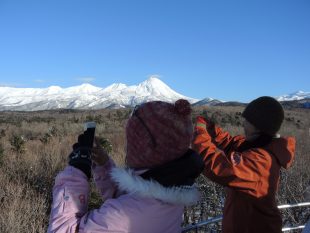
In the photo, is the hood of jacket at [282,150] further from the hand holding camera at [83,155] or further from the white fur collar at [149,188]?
the hand holding camera at [83,155]

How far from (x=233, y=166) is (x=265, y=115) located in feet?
1.59

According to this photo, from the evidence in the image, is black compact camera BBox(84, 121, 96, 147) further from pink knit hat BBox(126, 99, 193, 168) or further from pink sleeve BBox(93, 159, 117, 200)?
pink sleeve BBox(93, 159, 117, 200)

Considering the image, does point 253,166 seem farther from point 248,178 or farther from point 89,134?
point 89,134

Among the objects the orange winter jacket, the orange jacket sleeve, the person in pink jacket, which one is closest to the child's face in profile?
the orange winter jacket

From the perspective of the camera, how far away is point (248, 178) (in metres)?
2.47

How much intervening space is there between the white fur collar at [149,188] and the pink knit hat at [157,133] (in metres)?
0.07

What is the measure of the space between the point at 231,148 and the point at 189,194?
1.23 metres

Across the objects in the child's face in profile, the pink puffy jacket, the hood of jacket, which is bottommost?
the pink puffy jacket

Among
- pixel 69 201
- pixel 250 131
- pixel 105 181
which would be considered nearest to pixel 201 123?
pixel 250 131

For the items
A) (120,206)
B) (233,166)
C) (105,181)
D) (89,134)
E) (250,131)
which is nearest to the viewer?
(120,206)

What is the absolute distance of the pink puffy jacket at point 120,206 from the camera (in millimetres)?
1771

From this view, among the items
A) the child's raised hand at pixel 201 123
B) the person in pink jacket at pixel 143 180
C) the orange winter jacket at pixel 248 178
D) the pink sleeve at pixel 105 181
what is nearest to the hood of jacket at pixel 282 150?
the orange winter jacket at pixel 248 178

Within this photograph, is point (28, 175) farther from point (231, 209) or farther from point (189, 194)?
point (189, 194)

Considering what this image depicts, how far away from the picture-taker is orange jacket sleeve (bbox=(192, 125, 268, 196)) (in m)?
2.42
